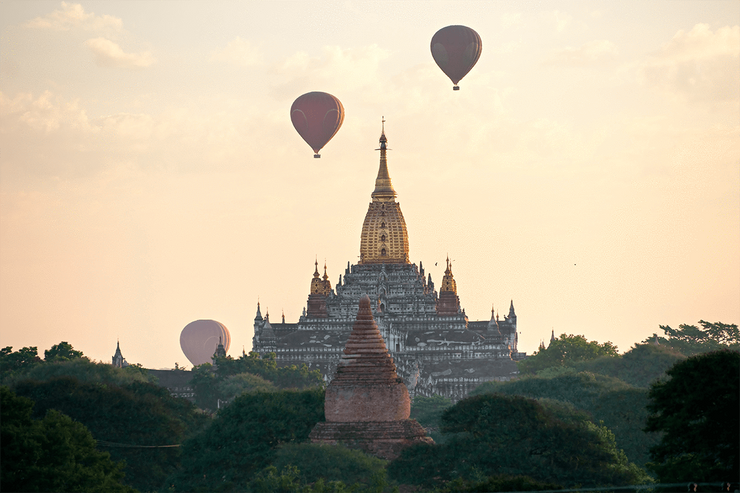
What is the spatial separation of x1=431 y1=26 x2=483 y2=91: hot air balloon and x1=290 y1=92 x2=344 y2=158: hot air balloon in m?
13.7

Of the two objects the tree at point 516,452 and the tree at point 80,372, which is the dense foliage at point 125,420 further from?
the tree at point 80,372

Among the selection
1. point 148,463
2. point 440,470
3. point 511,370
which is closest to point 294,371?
point 511,370

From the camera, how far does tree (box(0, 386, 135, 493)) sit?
62438 mm

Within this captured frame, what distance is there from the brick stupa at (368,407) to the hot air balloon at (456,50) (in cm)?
5467

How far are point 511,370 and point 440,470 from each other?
71.4 metres

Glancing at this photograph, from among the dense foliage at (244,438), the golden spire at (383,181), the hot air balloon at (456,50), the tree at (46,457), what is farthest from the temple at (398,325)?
the tree at (46,457)

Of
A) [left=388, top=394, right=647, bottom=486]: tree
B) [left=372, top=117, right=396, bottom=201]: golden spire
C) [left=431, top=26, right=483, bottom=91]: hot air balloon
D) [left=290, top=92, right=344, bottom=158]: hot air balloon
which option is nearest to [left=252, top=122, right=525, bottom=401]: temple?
[left=372, top=117, right=396, bottom=201]: golden spire

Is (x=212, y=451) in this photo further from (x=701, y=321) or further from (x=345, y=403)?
(x=701, y=321)

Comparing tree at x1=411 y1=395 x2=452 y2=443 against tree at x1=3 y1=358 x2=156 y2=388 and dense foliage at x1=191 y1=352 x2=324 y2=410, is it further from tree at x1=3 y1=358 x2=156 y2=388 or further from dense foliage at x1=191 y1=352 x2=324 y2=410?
tree at x1=3 y1=358 x2=156 y2=388

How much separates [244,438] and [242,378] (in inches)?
2006

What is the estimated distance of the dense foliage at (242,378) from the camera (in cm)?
12650

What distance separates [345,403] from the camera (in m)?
75.6

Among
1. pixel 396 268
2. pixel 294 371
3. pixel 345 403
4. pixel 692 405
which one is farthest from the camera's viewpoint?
pixel 396 268

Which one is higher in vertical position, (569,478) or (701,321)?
(701,321)
